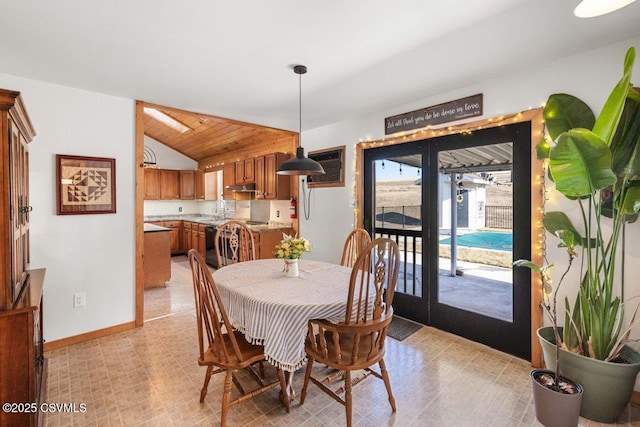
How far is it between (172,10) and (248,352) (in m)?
2.07

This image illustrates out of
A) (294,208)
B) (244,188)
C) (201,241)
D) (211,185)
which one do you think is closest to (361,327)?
(294,208)

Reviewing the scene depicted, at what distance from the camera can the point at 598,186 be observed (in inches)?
70.1

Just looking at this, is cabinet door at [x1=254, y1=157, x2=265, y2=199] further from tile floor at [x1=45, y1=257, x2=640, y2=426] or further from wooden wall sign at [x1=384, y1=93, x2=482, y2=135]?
tile floor at [x1=45, y1=257, x2=640, y2=426]

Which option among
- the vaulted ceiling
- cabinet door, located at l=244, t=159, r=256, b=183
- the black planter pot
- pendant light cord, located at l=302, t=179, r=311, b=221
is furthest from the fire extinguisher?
the black planter pot

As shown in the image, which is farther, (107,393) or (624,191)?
(107,393)

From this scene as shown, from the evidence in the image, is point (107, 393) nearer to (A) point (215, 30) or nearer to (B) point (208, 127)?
(A) point (215, 30)

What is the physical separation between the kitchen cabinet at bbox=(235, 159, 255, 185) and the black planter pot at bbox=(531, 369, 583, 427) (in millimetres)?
4890

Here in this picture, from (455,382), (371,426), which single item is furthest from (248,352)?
(455,382)

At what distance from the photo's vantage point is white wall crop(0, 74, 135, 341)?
2795mm

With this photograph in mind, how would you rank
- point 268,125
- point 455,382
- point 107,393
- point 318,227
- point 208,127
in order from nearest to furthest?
point 107,393 → point 455,382 → point 268,125 → point 318,227 → point 208,127

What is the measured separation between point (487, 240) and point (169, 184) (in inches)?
285

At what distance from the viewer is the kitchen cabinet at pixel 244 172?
225 inches

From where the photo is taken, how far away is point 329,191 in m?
4.39

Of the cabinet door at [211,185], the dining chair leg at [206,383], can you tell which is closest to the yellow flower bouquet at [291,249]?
the dining chair leg at [206,383]
